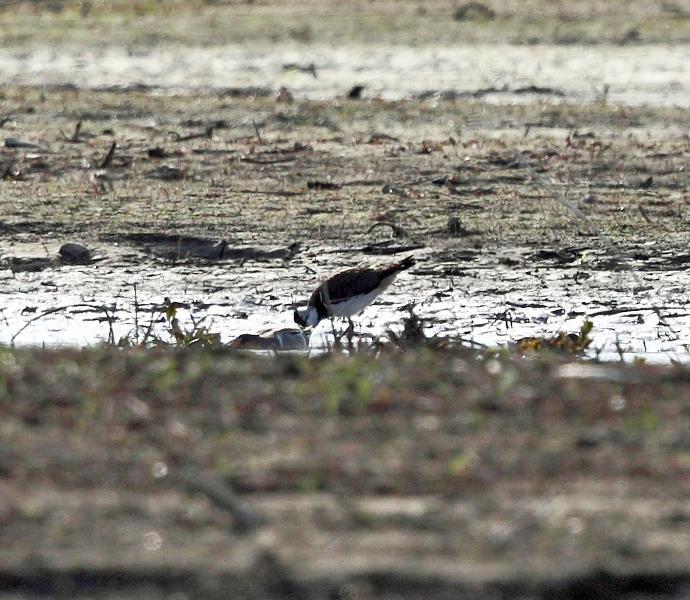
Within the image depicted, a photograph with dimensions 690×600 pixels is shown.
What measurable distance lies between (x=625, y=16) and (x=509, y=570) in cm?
2201

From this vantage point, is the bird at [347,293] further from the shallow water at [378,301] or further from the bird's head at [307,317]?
the shallow water at [378,301]

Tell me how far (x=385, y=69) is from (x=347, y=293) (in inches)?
416

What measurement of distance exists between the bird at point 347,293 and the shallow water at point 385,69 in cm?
742

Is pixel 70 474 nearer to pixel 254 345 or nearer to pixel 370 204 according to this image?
pixel 254 345

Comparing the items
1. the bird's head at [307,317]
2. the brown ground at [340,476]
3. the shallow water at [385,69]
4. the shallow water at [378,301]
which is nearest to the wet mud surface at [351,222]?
the shallow water at [378,301]

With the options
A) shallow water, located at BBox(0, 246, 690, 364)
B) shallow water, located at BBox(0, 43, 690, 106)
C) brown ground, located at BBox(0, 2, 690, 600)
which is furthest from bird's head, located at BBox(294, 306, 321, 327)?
shallow water, located at BBox(0, 43, 690, 106)

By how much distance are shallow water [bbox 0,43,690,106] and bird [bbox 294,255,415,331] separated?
292 inches

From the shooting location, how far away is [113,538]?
3.38 m

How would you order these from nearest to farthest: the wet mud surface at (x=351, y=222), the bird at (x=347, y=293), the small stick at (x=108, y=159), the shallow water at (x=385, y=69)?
the bird at (x=347, y=293) < the wet mud surface at (x=351, y=222) < the small stick at (x=108, y=159) < the shallow water at (x=385, y=69)

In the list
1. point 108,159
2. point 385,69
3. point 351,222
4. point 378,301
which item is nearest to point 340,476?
point 378,301

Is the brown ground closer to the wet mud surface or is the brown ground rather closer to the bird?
the wet mud surface

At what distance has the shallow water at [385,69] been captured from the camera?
16500mm

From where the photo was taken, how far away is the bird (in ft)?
26.4

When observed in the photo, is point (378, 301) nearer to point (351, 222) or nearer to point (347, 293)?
point (347, 293)
